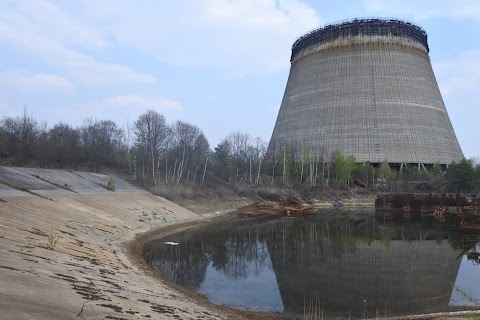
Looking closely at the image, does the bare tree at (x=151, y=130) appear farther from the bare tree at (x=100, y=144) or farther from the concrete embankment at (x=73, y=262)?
the concrete embankment at (x=73, y=262)

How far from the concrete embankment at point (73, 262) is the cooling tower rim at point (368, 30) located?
57.4 meters

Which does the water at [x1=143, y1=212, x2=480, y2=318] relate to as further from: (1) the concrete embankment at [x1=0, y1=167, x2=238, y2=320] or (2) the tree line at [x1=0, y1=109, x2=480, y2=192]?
(2) the tree line at [x1=0, y1=109, x2=480, y2=192]

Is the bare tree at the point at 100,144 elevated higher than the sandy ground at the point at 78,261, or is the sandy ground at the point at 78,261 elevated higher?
the bare tree at the point at 100,144

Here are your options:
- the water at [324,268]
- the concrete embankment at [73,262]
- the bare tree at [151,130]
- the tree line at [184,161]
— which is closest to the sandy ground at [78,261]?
the concrete embankment at [73,262]

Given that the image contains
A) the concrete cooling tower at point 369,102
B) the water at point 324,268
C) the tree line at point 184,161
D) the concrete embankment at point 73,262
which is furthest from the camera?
the concrete cooling tower at point 369,102

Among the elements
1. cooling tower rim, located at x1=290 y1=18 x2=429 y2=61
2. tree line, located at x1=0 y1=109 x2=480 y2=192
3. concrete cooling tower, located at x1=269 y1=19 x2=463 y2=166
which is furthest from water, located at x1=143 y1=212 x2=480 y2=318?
cooling tower rim, located at x1=290 y1=18 x2=429 y2=61

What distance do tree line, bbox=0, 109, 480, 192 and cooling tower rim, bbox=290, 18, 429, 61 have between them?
915 inches

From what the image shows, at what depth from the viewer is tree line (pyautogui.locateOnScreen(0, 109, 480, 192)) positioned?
1750 inches

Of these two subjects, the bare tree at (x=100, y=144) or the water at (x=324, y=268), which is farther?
the bare tree at (x=100, y=144)

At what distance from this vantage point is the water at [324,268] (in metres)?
12.5

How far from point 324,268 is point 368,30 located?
64.5 meters

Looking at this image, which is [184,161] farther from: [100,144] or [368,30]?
[368,30]

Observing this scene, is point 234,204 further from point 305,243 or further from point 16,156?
point 16,156

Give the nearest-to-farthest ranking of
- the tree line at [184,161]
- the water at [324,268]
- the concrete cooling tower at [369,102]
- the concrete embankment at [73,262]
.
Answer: the concrete embankment at [73,262] → the water at [324,268] → the tree line at [184,161] → the concrete cooling tower at [369,102]
